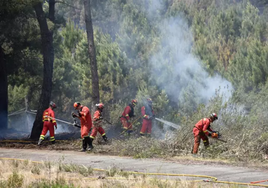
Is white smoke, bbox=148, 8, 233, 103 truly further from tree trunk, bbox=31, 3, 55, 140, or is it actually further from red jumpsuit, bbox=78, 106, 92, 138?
red jumpsuit, bbox=78, 106, 92, 138

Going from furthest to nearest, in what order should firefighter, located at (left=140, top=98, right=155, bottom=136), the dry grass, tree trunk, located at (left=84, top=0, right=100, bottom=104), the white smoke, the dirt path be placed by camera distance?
the white smoke → firefighter, located at (left=140, top=98, right=155, bottom=136) → tree trunk, located at (left=84, top=0, right=100, bottom=104) → the dirt path → the dry grass

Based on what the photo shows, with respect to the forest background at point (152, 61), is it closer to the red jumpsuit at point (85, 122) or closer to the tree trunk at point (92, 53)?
the tree trunk at point (92, 53)

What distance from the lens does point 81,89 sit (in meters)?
30.5

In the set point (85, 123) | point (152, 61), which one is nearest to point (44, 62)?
point (85, 123)

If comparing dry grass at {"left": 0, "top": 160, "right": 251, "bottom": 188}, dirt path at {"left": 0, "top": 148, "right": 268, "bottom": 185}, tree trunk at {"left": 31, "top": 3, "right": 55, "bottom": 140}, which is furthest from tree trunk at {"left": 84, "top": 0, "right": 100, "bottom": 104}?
dry grass at {"left": 0, "top": 160, "right": 251, "bottom": 188}

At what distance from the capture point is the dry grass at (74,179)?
28.5 ft

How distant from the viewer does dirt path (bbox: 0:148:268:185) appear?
1001cm

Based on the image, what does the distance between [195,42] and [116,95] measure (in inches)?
232

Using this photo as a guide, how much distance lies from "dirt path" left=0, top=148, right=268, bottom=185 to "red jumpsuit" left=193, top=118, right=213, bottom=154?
1675mm

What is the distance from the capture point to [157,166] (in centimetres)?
1170

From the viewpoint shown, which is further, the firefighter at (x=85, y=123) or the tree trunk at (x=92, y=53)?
the tree trunk at (x=92, y=53)

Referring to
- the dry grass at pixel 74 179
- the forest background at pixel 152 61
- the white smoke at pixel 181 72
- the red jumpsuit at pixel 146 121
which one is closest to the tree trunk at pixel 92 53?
the forest background at pixel 152 61

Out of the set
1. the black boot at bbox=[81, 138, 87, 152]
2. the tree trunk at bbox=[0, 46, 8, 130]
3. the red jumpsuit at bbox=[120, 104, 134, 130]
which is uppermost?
the tree trunk at bbox=[0, 46, 8, 130]

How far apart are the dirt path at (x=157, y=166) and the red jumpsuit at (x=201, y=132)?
1675 millimetres
